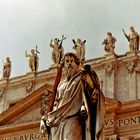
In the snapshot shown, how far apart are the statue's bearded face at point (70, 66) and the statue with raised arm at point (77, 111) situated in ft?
0.21

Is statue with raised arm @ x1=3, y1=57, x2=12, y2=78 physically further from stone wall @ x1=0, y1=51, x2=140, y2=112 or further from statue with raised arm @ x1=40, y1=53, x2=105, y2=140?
statue with raised arm @ x1=40, y1=53, x2=105, y2=140

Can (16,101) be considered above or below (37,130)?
above

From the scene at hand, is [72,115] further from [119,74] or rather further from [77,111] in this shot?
[119,74]

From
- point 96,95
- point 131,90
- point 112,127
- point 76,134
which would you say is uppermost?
point 131,90

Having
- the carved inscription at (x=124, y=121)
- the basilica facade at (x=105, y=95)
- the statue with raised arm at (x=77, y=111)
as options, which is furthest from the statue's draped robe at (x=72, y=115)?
the carved inscription at (x=124, y=121)

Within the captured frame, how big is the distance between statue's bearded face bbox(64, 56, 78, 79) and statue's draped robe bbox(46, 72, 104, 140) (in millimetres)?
147

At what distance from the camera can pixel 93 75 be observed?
20.6 feet

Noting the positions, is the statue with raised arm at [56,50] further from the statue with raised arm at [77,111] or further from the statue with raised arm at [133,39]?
the statue with raised arm at [77,111]

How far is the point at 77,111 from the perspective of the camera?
605cm

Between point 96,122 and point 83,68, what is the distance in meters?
0.65

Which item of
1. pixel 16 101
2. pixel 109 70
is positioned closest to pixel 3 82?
pixel 16 101

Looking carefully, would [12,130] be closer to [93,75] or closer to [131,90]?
[131,90]

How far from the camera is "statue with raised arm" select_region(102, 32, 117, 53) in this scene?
24.6 metres

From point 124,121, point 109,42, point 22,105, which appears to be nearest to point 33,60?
point 22,105
